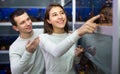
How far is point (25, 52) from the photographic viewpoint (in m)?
1.59

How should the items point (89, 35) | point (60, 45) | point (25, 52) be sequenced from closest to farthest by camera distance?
point (60, 45)
point (25, 52)
point (89, 35)

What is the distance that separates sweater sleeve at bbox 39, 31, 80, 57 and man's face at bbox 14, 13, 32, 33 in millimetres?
392

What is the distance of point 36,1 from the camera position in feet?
14.1

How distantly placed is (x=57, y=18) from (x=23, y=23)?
53 centimetres

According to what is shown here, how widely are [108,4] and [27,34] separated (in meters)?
0.80

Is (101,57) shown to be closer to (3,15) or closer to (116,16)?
(116,16)

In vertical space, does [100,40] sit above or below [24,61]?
above

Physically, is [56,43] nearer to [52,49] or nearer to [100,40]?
[52,49]

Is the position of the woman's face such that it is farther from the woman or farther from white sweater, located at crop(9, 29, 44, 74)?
white sweater, located at crop(9, 29, 44, 74)

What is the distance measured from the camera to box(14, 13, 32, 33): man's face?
186 centimetres

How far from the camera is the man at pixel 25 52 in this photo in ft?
5.22

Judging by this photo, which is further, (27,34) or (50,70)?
(27,34)

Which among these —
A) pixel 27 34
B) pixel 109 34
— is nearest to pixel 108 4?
pixel 109 34

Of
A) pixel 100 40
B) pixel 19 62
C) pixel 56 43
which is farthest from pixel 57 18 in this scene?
pixel 19 62
